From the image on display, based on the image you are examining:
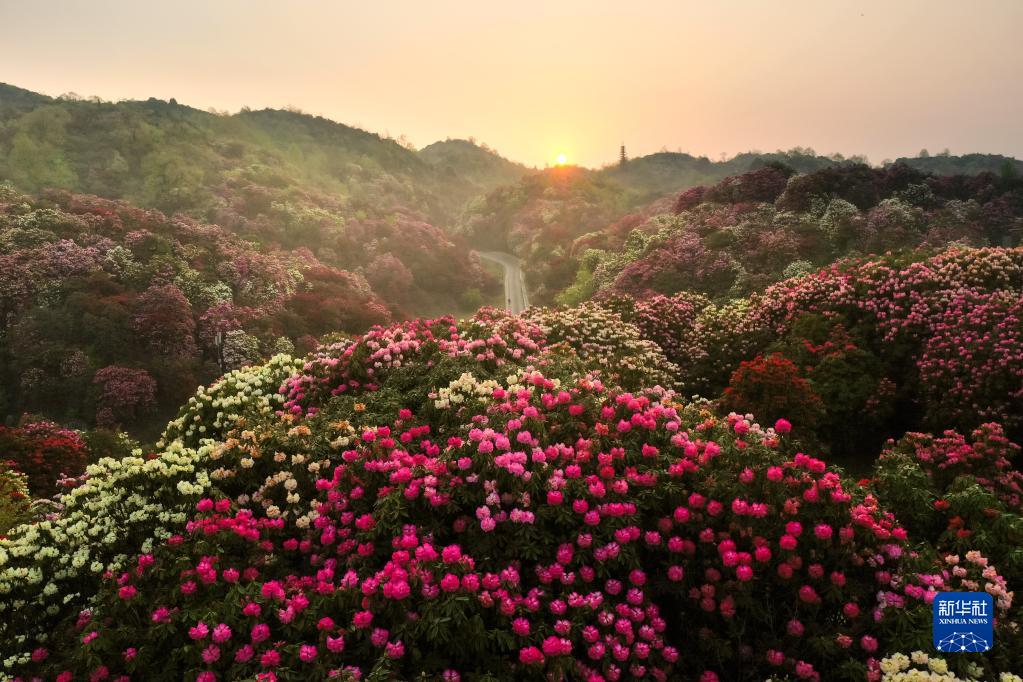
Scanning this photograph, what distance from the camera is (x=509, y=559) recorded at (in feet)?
18.5

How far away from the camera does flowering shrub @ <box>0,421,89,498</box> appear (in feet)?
42.3

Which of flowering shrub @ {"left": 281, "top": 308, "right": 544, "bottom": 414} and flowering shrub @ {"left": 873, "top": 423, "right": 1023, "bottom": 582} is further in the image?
flowering shrub @ {"left": 281, "top": 308, "right": 544, "bottom": 414}

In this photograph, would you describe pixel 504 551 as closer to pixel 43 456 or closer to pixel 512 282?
pixel 43 456

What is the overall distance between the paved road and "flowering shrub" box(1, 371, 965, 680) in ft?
109

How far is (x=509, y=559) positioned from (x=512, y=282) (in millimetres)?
45078

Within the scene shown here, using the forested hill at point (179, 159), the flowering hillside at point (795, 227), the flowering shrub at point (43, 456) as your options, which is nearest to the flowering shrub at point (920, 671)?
the flowering shrub at point (43, 456)

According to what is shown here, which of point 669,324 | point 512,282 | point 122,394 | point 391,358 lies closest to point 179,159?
point 512,282

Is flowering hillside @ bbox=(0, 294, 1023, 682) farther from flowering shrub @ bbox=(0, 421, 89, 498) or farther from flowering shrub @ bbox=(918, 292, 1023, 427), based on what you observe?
flowering shrub @ bbox=(0, 421, 89, 498)

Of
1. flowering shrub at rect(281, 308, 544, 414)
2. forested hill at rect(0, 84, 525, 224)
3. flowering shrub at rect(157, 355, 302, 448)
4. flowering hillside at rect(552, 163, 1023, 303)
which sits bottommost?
flowering shrub at rect(157, 355, 302, 448)

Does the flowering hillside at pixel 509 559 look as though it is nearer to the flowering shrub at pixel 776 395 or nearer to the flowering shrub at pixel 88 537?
the flowering shrub at pixel 88 537

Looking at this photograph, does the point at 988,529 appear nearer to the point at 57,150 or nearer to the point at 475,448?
the point at 475,448

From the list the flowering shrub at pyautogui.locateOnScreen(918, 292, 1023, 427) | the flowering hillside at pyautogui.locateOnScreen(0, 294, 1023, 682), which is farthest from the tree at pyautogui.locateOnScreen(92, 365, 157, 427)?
the flowering shrub at pyautogui.locateOnScreen(918, 292, 1023, 427)

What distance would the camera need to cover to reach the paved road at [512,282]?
4297 cm

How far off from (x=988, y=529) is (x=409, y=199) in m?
72.4
